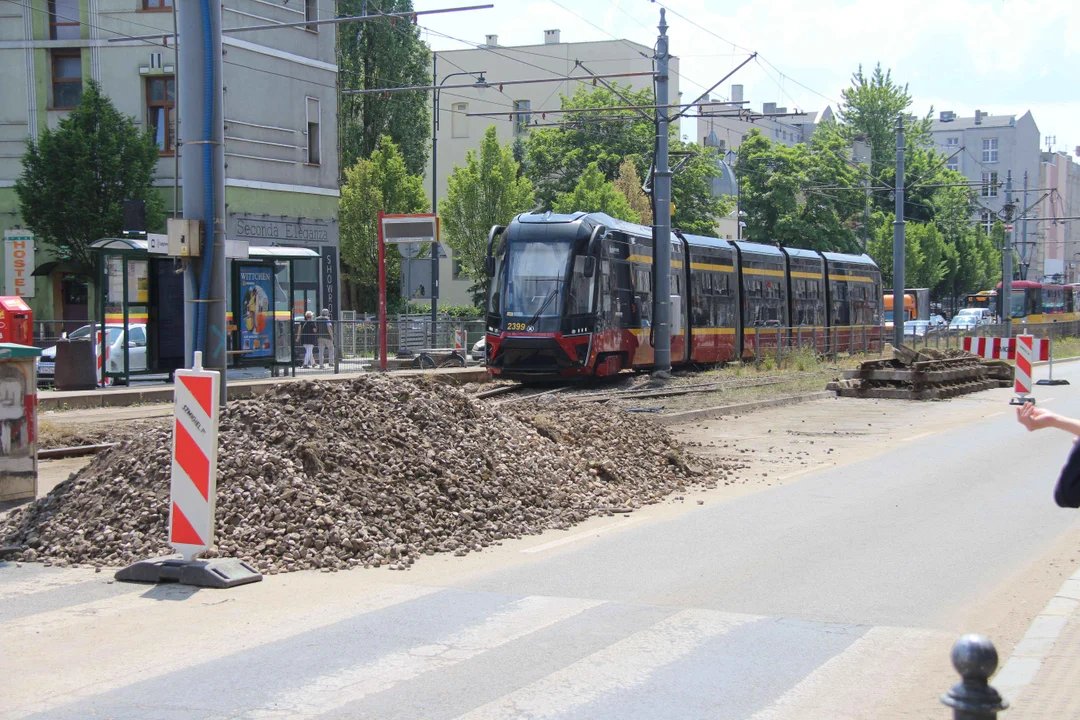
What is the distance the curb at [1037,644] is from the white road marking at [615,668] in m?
1.45

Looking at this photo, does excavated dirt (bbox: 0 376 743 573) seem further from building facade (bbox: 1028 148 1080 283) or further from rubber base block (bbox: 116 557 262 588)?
building facade (bbox: 1028 148 1080 283)

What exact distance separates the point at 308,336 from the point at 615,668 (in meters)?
24.8

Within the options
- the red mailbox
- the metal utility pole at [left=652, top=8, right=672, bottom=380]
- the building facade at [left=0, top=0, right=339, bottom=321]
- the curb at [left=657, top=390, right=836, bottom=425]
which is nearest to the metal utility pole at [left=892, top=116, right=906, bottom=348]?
the curb at [left=657, top=390, right=836, bottom=425]

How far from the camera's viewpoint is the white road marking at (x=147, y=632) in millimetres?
5461

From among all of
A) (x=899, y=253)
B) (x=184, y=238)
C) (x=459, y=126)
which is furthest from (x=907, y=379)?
(x=459, y=126)

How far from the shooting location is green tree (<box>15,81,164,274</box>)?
3241cm

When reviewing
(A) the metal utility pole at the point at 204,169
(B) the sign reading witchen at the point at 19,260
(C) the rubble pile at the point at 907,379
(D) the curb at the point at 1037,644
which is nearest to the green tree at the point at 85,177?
(B) the sign reading witchen at the point at 19,260

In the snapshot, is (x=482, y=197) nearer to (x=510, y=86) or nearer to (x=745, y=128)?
(x=510, y=86)

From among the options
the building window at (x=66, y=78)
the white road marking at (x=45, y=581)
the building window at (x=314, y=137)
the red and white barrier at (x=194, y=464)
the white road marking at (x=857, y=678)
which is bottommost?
the white road marking at (x=857, y=678)

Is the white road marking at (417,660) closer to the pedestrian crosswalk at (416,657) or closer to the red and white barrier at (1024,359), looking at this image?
the pedestrian crosswalk at (416,657)

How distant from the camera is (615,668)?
223 inches

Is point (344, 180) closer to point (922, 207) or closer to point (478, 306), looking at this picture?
point (478, 306)

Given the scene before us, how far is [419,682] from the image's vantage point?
17.8 ft

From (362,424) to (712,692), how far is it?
5353mm
